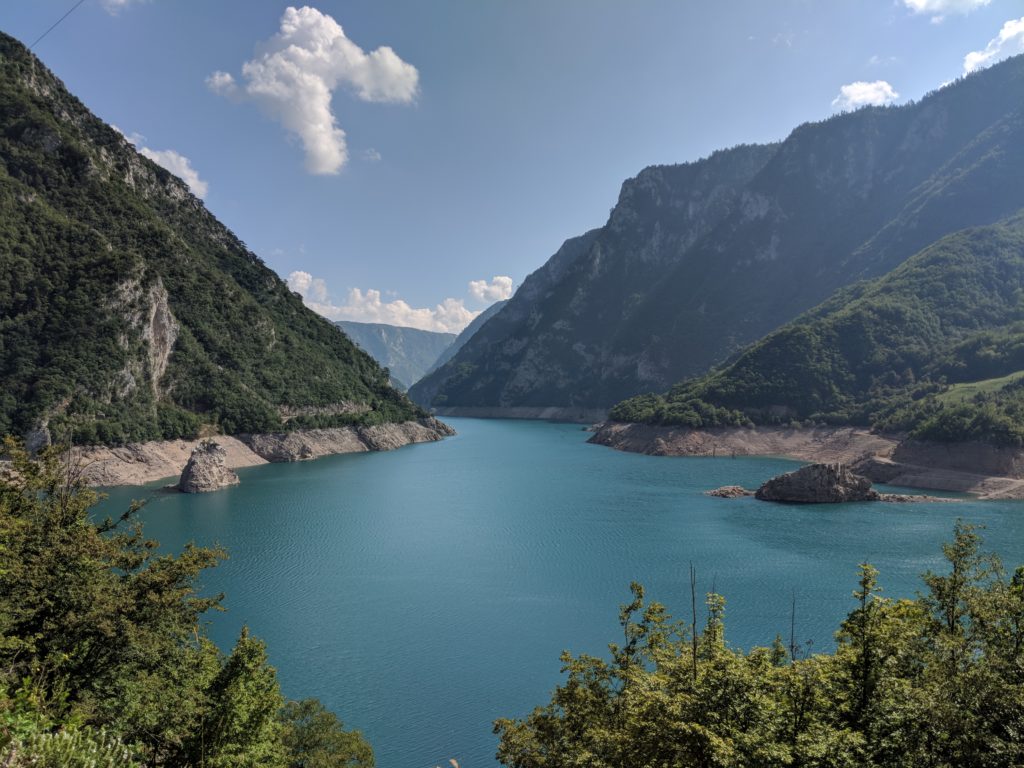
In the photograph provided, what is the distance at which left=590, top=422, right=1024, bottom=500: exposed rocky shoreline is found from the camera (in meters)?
78.6

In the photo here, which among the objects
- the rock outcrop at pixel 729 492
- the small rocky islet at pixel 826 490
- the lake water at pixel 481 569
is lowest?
the lake water at pixel 481 569

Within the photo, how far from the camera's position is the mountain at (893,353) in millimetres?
111250

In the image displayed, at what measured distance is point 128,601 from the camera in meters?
20.0

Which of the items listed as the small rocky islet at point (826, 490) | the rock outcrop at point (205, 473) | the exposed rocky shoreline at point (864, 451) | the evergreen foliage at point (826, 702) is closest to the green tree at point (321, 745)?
the evergreen foliage at point (826, 702)

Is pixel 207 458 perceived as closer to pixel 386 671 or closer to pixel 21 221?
pixel 21 221

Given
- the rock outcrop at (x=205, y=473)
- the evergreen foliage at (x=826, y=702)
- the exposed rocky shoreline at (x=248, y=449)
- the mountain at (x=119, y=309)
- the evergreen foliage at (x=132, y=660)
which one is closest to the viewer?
the evergreen foliage at (x=826, y=702)

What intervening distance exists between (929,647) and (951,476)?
8408 centimetres

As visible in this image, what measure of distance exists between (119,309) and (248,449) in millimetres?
33181

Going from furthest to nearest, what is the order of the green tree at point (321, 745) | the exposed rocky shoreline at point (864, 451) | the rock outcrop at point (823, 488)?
the exposed rocky shoreline at point (864, 451), the rock outcrop at point (823, 488), the green tree at point (321, 745)

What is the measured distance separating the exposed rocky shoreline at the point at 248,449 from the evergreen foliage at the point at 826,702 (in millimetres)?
55972

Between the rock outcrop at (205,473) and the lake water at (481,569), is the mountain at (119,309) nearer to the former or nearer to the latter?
the rock outcrop at (205,473)

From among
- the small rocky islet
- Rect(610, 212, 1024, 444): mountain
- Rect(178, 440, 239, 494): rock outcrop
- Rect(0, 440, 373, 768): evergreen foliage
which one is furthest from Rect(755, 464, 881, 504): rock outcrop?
Rect(178, 440, 239, 494): rock outcrop

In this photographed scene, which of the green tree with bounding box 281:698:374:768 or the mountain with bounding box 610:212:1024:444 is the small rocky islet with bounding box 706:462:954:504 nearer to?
the mountain with bounding box 610:212:1024:444

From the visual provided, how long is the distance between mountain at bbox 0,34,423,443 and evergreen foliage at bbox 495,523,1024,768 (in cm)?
8363
